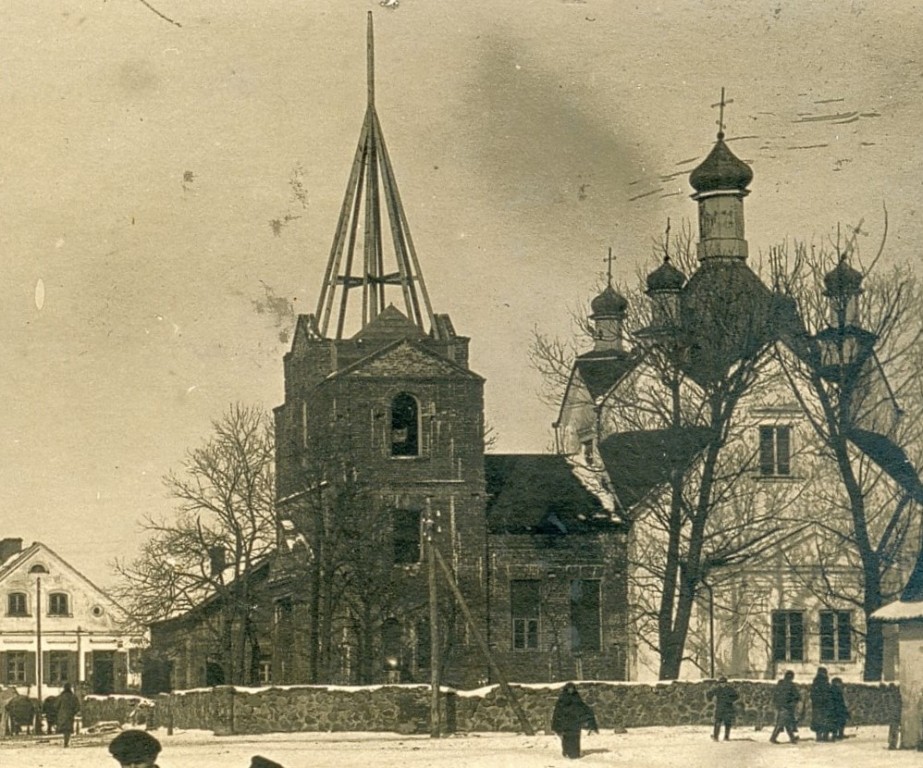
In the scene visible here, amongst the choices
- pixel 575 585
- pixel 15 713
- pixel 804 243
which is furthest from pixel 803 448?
pixel 15 713

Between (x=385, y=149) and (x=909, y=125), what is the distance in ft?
26.1

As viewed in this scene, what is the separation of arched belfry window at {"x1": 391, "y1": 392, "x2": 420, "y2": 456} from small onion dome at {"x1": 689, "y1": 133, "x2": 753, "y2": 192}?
974 cm

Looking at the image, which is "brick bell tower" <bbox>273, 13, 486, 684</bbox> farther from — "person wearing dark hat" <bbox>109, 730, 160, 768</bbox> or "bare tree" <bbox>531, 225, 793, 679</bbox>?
"person wearing dark hat" <bbox>109, 730, 160, 768</bbox>

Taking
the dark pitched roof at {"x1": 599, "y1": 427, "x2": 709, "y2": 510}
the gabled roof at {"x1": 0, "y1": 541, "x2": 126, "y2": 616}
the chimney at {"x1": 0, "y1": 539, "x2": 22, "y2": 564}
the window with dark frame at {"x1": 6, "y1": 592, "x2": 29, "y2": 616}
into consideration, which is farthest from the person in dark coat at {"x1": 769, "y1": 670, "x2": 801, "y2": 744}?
the window with dark frame at {"x1": 6, "y1": 592, "x2": 29, "y2": 616}

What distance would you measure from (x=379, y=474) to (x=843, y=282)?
10.7 meters

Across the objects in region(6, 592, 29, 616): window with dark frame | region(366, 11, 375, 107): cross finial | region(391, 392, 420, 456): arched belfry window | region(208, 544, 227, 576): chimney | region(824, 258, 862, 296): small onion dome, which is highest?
region(366, 11, 375, 107): cross finial

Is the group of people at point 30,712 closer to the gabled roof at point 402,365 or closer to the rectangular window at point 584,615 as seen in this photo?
the gabled roof at point 402,365

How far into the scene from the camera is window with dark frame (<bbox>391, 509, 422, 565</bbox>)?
42.4 meters

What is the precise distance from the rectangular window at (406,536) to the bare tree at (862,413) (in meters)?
8.14

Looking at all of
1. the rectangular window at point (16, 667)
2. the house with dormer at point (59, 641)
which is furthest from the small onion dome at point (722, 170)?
the rectangular window at point (16, 667)

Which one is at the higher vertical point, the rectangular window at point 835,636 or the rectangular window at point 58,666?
the rectangular window at point 835,636

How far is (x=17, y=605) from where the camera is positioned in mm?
62781

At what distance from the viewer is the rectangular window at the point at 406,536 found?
4244 centimetres

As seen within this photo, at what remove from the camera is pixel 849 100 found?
30.7 meters
